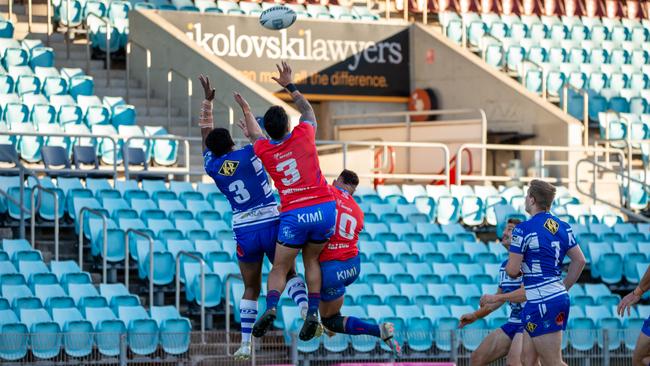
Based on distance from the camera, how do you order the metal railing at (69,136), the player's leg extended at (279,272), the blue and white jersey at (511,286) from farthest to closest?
the metal railing at (69,136) → the blue and white jersey at (511,286) → the player's leg extended at (279,272)

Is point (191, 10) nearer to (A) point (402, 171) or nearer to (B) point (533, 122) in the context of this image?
(A) point (402, 171)

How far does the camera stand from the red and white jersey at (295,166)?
39.2 ft

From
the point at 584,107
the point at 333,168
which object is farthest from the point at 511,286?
the point at 584,107

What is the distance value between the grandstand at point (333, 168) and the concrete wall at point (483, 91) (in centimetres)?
4

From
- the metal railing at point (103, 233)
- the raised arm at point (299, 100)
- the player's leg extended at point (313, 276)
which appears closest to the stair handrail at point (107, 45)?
the metal railing at point (103, 233)

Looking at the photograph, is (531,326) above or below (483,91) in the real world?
below

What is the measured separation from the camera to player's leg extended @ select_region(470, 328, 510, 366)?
575 inches

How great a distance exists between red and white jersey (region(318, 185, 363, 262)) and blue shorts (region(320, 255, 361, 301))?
5cm

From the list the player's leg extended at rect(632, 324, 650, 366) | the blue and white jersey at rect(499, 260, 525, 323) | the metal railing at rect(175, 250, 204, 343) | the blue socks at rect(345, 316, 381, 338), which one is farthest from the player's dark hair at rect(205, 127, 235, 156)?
the metal railing at rect(175, 250, 204, 343)

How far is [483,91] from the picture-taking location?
26812 mm

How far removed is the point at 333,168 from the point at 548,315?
12581mm

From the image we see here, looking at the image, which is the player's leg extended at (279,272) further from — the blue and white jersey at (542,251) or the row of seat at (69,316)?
the row of seat at (69,316)

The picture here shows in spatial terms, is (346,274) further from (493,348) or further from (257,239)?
(493,348)

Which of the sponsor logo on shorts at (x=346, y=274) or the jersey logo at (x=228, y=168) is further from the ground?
the jersey logo at (x=228, y=168)
